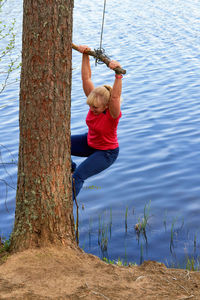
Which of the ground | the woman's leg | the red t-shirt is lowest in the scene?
the ground

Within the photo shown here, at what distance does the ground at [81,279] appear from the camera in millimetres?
4516

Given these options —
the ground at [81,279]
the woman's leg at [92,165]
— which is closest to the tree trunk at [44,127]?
the ground at [81,279]

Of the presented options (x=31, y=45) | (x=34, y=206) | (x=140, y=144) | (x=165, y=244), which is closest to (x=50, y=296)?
(x=34, y=206)

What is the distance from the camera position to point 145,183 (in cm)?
1038

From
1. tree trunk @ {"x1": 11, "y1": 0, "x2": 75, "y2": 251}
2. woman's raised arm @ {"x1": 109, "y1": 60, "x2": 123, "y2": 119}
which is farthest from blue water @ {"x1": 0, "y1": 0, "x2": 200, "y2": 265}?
tree trunk @ {"x1": 11, "y1": 0, "x2": 75, "y2": 251}

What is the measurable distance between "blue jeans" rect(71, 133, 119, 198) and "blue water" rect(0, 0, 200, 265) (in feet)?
6.18

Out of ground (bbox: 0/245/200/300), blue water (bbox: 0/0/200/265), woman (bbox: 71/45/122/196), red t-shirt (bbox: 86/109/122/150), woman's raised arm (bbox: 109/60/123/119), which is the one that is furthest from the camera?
blue water (bbox: 0/0/200/265)

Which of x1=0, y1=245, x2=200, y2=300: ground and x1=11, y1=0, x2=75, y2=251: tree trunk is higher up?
x1=11, y1=0, x2=75, y2=251: tree trunk

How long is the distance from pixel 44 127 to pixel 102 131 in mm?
1336

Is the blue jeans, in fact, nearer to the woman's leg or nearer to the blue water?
the woman's leg

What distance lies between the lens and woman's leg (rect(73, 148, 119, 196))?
6215 mm

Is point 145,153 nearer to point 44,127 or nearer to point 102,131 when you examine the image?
point 102,131

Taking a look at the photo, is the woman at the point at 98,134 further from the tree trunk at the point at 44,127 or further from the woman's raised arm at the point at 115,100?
the tree trunk at the point at 44,127

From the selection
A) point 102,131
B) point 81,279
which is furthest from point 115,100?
point 81,279
